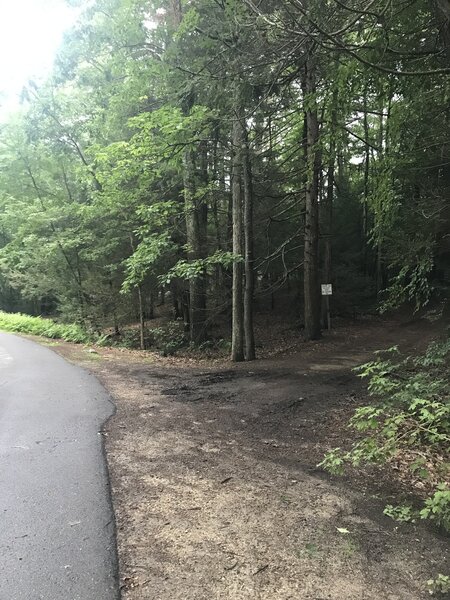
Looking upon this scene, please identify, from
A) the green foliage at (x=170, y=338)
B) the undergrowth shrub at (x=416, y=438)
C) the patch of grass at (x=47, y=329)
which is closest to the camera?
the undergrowth shrub at (x=416, y=438)

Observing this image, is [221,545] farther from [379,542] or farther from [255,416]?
[255,416]

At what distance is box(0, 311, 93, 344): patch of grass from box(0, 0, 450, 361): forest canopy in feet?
3.43

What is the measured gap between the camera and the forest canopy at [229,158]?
6496 millimetres

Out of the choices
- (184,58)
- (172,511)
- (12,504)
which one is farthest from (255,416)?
(184,58)

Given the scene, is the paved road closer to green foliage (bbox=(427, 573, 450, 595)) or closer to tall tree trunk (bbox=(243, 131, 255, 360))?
green foliage (bbox=(427, 573, 450, 595))

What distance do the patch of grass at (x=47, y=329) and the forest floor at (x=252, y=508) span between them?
12.2 m

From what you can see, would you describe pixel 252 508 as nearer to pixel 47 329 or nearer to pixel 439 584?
pixel 439 584

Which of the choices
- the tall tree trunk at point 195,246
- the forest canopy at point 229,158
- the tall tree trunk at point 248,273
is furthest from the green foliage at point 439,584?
the tall tree trunk at point 195,246

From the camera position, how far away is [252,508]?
13.0 feet

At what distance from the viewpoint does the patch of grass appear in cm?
1964

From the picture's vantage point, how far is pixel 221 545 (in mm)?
3346

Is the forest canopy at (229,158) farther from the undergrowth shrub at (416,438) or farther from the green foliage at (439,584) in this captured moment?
the green foliage at (439,584)

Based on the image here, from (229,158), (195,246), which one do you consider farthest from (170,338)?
(229,158)

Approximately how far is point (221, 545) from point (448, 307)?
78.7 ft
